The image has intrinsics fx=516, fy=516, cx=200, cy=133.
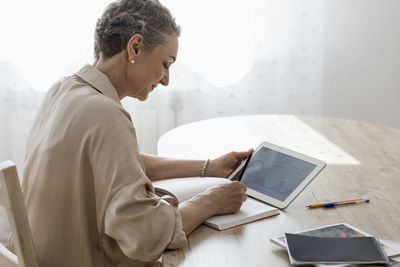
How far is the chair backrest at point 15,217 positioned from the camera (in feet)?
3.19

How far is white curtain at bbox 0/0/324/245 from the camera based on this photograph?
9.74ft

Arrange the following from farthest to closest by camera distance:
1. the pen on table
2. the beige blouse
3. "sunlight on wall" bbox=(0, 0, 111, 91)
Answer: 1. "sunlight on wall" bbox=(0, 0, 111, 91)
2. the pen on table
3. the beige blouse

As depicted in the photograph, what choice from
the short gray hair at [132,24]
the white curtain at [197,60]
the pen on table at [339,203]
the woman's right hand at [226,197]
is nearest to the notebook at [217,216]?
the woman's right hand at [226,197]


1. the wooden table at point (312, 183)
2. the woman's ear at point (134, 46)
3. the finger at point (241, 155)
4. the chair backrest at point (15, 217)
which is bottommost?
the wooden table at point (312, 183)

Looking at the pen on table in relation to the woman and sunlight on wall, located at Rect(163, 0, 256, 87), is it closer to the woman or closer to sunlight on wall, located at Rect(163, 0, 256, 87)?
the woman

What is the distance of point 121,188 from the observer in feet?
3.53

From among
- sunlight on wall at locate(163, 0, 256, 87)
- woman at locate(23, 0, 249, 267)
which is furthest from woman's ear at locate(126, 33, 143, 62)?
sunlight on wall at locate(163, 0, 256, 87)

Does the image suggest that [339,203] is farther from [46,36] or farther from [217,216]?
[46,36]

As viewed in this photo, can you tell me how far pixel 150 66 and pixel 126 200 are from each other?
448mm

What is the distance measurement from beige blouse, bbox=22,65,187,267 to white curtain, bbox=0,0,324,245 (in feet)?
6.08

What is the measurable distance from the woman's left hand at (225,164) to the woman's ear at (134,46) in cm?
49

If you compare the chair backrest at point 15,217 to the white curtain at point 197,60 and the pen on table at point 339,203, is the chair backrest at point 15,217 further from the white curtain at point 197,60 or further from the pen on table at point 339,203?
the white curtain at point 197,60

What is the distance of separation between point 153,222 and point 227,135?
1.00 m

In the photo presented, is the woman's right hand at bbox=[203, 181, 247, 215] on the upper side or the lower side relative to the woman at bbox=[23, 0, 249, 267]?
lower
